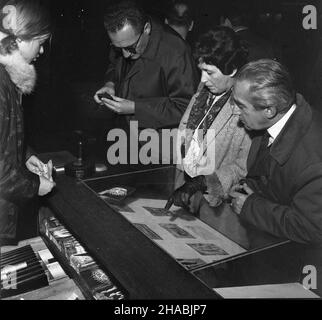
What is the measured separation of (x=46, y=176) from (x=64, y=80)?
11.4ft

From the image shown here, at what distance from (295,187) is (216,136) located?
2.04 feet

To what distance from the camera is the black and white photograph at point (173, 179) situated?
1.38 m

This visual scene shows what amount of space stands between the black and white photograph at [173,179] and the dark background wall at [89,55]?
0.15 feet

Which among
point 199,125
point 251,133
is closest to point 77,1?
point 199,125

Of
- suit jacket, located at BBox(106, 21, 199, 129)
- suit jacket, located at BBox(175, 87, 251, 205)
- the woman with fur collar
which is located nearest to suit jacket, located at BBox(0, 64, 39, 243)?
the woman with fur collar

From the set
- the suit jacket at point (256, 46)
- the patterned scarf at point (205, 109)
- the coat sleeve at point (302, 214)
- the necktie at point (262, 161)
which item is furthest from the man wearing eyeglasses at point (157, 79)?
the coat sleeve at point (302, 214)

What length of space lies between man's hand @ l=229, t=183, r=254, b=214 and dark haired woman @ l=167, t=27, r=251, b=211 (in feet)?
0.38

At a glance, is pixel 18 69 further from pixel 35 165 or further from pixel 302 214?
pixel 302 214

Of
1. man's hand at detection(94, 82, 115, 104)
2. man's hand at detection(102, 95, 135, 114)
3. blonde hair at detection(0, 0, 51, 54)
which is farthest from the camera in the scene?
man's hand at detection(94, 82, 115, 104)

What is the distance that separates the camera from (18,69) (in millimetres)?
1735

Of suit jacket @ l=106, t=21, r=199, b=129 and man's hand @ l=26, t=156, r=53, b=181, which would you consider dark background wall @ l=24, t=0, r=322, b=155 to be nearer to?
suit jacket @ l=106, t=21, r=199, b=129

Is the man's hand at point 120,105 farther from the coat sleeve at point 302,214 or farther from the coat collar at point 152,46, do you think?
the coat sleeve at point 302,214

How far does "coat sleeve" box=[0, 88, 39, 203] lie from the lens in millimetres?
1657
